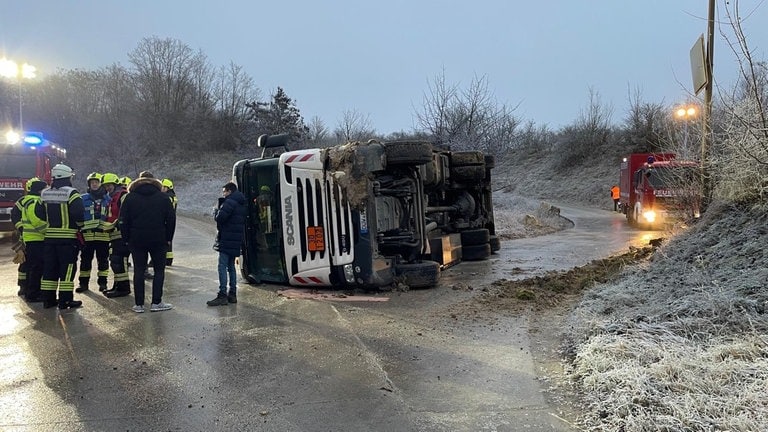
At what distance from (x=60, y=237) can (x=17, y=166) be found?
408 inches

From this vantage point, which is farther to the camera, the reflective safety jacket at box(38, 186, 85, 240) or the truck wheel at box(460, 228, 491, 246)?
the truck wheel at box(460, 228, 491, 246)

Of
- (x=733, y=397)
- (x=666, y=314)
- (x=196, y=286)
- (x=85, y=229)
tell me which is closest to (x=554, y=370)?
(x=666, y=314)

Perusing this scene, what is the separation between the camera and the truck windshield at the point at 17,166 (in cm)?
1498

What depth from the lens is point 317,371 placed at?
14.8 feet

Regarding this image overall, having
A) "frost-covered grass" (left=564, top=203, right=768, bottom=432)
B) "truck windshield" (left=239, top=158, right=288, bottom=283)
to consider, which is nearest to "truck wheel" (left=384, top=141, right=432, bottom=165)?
"truck windshield" (left=239, top=158, right=288, bottom=283)

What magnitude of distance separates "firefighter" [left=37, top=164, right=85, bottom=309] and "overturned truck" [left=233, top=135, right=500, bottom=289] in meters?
2.31

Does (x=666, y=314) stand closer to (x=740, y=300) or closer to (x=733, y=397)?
(x=740, y=300)

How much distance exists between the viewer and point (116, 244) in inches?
321

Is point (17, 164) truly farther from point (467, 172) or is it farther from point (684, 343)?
point (684, 343)

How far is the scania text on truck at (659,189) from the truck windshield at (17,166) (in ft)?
53.5

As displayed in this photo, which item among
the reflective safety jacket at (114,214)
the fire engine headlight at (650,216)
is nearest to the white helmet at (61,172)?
the reflective safety jacket at (114,214)

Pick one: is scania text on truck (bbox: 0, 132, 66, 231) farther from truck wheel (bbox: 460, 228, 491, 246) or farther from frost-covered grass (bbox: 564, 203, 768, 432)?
frost-covered grass (bbox: 564, 203, 768, 432)

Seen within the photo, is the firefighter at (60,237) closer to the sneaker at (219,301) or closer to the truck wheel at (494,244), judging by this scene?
the sneaker at (219,301)

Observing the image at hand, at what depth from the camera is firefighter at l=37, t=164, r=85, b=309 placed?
270 inches
